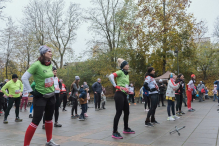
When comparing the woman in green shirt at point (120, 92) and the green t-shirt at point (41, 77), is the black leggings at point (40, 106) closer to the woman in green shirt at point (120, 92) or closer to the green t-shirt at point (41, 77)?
the green t-shirt at point (41, 77)

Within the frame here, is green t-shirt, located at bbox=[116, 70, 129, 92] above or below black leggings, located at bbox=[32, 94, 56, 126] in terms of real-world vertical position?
above

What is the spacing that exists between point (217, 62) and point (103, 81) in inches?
676

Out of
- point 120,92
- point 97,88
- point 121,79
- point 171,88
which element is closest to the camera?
point 120,92

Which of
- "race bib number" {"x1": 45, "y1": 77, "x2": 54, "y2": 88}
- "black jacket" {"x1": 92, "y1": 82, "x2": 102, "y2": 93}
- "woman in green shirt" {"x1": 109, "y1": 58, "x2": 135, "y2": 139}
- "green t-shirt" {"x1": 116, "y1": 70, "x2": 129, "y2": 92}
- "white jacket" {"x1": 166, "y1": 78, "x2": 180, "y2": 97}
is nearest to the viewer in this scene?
"race bib number" {"x1": 45, "y1": 77, "x2": 54, "y2": 88}

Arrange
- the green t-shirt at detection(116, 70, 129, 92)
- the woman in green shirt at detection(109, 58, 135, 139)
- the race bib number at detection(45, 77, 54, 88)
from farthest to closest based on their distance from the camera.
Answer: the green t-shirt at detection(116, 70, 129, 92) → the woman in green shirt at detection(109, 58, 135, 139) → the race bib number at detection(45, 77, 54, 88)

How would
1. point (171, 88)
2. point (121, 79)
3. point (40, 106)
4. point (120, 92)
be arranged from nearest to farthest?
point (40, 106) < point (120, 92) < point (121, 79) < point (171, 88)

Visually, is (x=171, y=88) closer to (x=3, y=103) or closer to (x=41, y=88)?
(x=41, y=88)

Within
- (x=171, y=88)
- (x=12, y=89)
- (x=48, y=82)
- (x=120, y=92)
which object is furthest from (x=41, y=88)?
(x=171, y=88)

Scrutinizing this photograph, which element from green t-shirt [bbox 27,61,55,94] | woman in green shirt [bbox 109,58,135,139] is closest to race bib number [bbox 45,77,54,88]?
green t-shirt [bbox 27,61,55,94]

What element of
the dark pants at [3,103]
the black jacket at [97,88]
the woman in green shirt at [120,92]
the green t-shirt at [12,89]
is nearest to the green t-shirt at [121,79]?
the woman in green shirt at [120,92]

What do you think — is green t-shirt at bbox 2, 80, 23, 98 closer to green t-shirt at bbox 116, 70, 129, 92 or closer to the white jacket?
green t-shirt at bbox 116, 70, 129, 92

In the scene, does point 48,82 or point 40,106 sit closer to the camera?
point 40,106

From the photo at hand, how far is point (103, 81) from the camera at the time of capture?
31.0m

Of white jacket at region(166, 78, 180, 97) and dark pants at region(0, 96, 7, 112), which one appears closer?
white jacket at region(166, 78, 180, 97)
